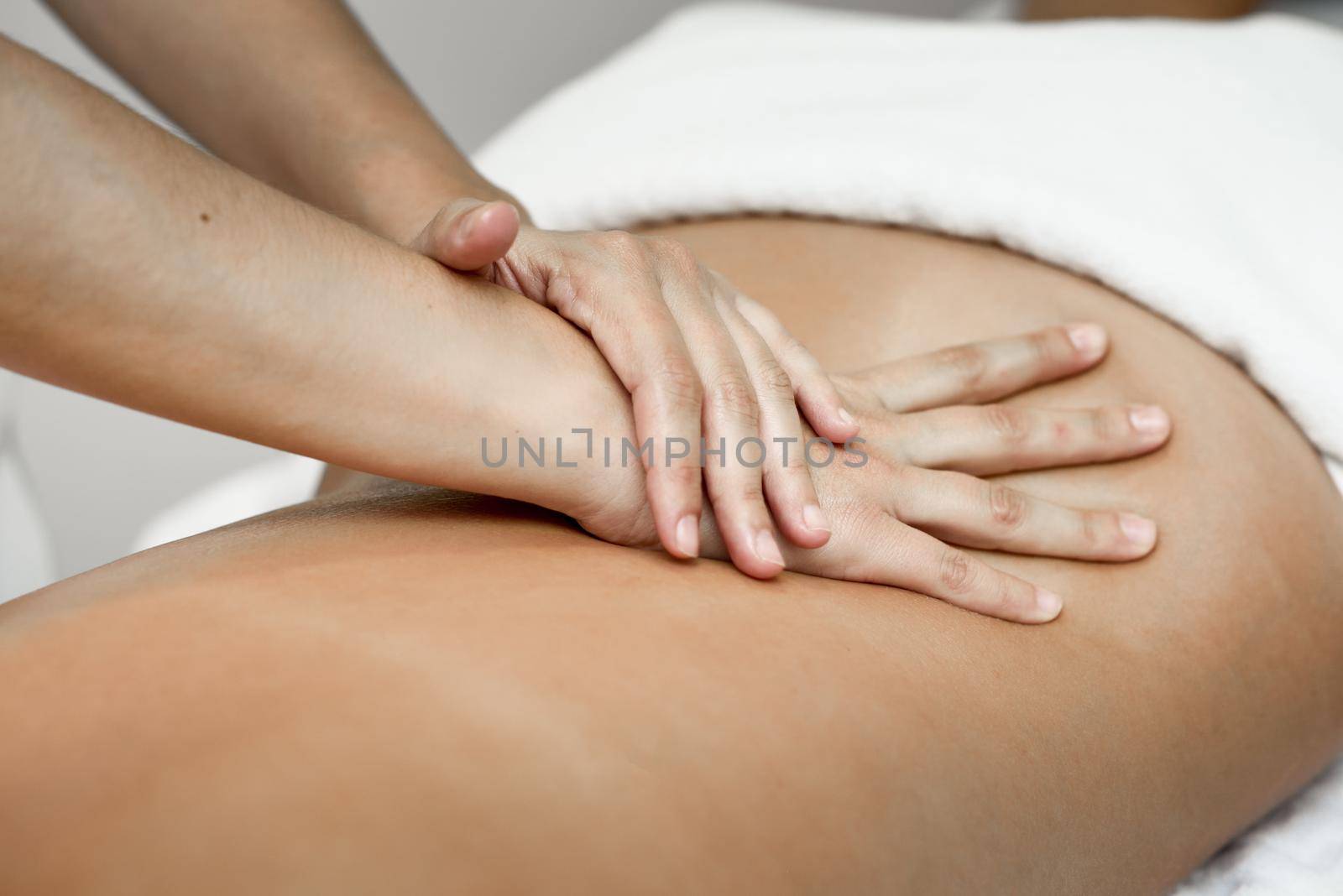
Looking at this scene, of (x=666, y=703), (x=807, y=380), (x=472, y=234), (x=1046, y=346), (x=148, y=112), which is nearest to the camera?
(x=666, y=703)

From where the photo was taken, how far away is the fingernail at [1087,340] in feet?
2.72

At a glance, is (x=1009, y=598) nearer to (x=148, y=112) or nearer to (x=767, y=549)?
(x=767, y=549)

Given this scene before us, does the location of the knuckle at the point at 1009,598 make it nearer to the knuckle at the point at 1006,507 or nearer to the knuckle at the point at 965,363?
the knuckle at the point at 1006,507

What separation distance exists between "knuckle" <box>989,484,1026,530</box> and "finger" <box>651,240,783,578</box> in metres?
0.16

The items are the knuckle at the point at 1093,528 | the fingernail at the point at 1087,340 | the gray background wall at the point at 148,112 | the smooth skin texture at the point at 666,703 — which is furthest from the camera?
the gray background wall at the point at 148,112

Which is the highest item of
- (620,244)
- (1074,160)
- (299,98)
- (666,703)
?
(299,98)

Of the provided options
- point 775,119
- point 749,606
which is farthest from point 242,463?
point 749,606

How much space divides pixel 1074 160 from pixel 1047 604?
1.44ft

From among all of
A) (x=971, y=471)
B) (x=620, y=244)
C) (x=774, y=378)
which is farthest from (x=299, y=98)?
(x=971, y=471)

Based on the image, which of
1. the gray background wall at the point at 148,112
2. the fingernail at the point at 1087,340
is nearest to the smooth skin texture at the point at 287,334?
the fingernail at the point at 1087,340

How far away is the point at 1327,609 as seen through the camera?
0.78 meters

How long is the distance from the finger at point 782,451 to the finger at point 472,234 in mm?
170

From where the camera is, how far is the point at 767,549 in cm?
61

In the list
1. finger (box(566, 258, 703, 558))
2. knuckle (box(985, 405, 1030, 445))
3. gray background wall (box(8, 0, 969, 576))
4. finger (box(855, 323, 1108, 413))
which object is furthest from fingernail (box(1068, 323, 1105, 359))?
gray background wall (box(8, 0, 969, 576))
